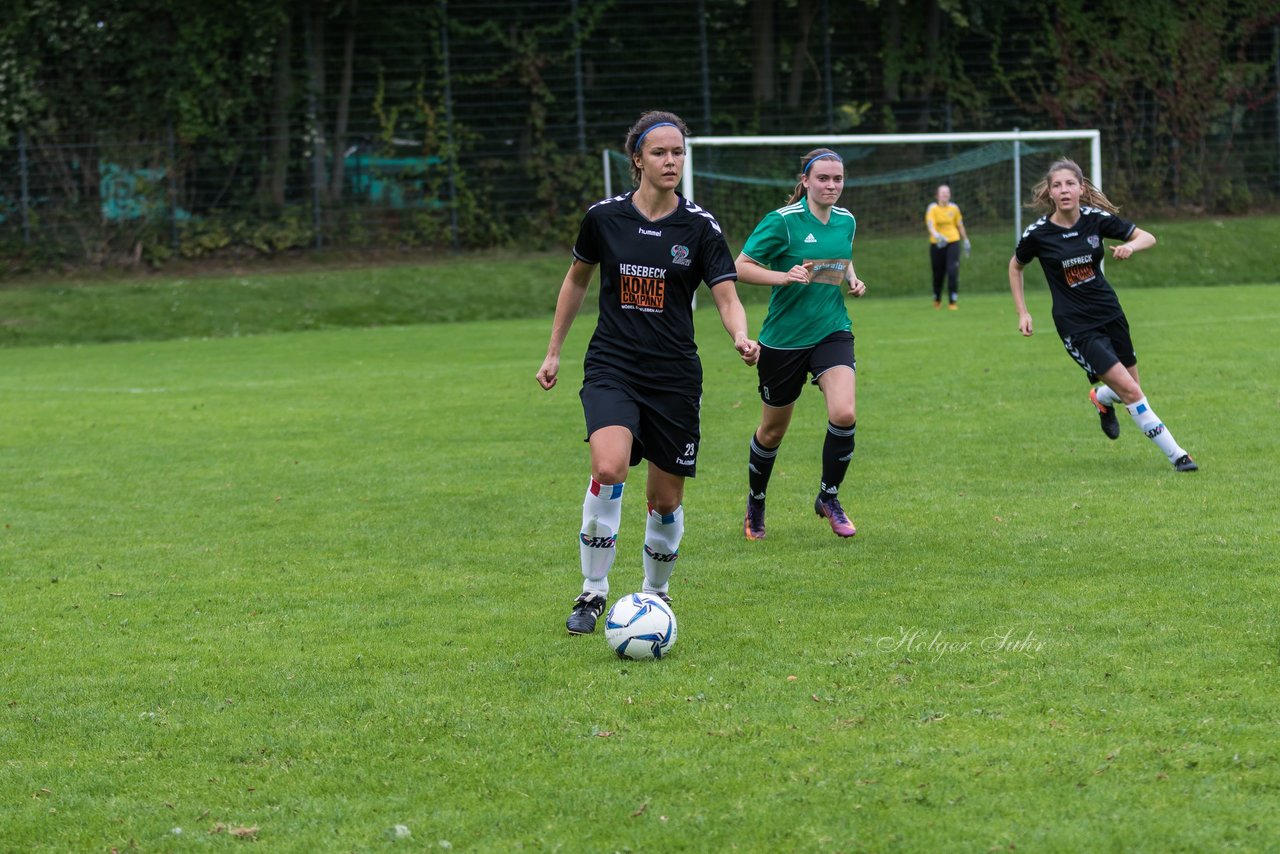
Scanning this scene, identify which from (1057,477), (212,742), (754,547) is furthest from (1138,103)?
(212,742)

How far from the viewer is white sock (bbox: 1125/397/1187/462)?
9.65 meters

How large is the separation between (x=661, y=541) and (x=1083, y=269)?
4.99 m

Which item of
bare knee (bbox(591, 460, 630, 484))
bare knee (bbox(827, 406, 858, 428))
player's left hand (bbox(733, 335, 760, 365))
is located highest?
player's left hand (bbox(733, 335, 760, 365))

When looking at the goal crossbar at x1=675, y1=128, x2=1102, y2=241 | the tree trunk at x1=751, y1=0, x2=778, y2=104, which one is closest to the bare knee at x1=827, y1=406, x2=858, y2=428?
the goal crossbar at x1=675, y1=128, x2=1102, y2=241

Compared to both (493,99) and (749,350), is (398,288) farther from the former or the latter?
(749,350)

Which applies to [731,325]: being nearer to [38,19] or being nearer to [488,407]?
[488,407]

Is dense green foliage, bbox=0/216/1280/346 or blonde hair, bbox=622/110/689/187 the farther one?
dense green foliage, bbox=0/216/1280/346

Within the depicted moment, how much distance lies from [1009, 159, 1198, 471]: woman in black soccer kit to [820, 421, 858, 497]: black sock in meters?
2.28

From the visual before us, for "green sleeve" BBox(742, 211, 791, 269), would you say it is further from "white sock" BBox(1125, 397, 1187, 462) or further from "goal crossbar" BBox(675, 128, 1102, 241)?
"goal crossbar" BBox(675, 128, 1102, 241)

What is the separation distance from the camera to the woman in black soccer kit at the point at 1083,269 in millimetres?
9938

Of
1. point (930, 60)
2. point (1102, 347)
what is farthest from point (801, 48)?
point (1102, 347)

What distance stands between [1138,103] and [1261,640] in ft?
99.8

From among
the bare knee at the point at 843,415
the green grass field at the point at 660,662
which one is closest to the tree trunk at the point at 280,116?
the green grass field at the point at 660,662

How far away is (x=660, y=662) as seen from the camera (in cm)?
573
